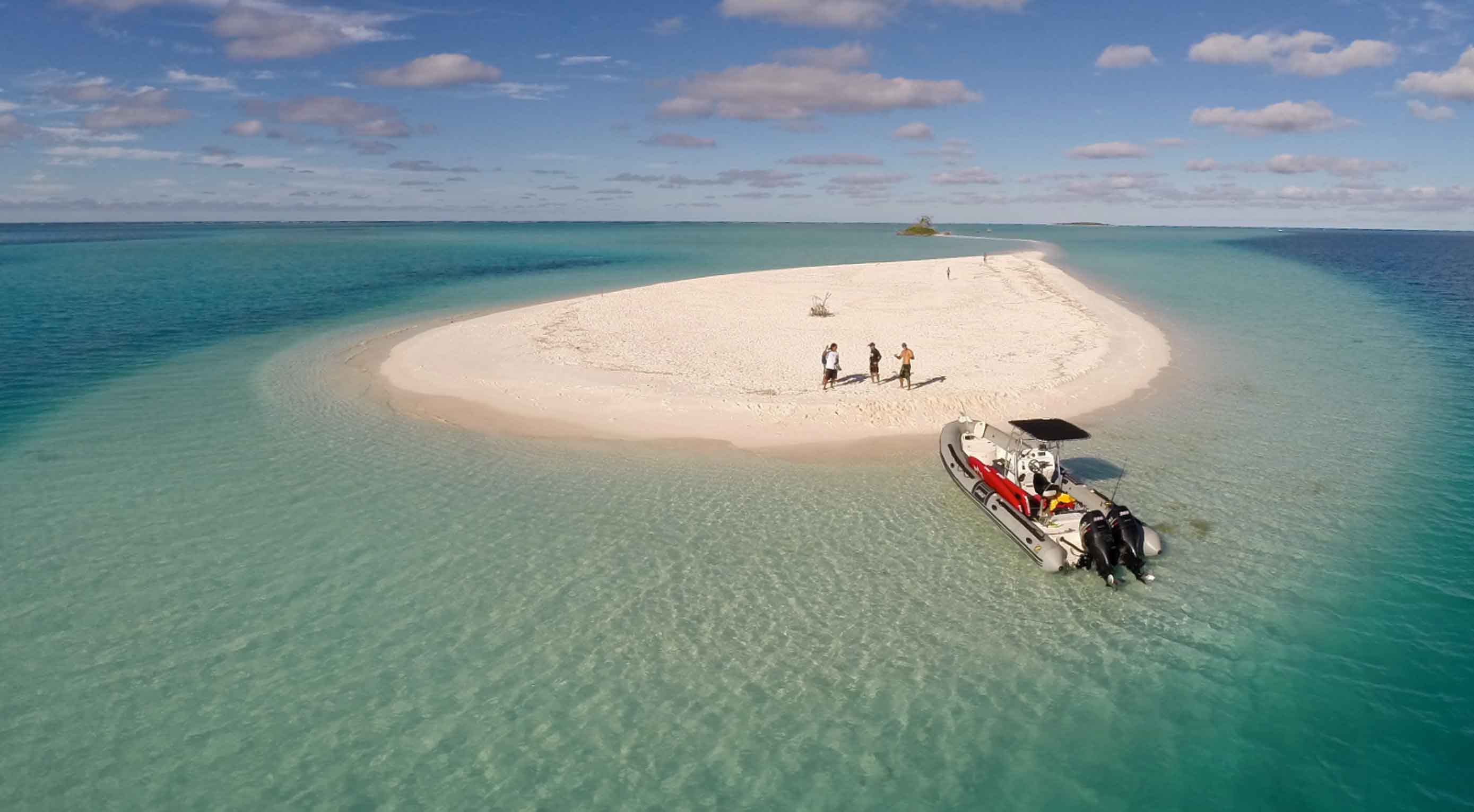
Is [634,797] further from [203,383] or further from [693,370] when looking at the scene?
[203,383]

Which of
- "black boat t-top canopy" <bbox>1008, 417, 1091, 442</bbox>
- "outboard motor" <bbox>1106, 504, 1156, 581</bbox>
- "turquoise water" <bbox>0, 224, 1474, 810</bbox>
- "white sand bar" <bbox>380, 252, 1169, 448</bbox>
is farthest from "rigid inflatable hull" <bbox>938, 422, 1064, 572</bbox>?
"white sand bar" <bbox>380, 252, 1169, 448</bbox>

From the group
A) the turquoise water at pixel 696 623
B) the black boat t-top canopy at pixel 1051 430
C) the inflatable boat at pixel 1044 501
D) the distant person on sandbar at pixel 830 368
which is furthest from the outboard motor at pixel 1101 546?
the distant person on sandbar at pixel 830 368

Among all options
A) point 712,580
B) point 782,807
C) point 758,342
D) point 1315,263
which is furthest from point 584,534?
point 1315,263

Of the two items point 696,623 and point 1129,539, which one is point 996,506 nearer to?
point 1129,539

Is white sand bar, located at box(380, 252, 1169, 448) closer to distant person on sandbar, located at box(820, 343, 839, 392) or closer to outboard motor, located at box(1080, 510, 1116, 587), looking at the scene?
distant person on sandbar, located at box(820, 343, 839, 392)

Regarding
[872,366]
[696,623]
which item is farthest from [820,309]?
[696,623]

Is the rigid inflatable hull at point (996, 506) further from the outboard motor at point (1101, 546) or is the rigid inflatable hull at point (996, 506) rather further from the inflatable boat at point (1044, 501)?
the outboard motor at point (1101, 546)
